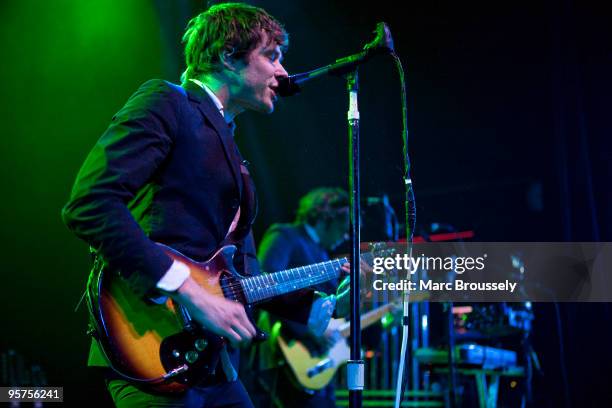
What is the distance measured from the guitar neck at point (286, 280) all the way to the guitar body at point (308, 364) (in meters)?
1.92

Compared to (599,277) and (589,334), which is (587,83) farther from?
(589,334)

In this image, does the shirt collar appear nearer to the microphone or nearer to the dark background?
the microphone

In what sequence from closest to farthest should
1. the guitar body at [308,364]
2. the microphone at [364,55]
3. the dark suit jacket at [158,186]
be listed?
1. the dark suit jacket at [158,186]
2. the microphone at [364,55]
3. the guitar body at [308,364]

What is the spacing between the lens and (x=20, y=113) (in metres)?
5.06

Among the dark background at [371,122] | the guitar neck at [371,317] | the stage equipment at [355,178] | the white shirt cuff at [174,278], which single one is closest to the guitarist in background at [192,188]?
the white shirt cuff at [174,278]

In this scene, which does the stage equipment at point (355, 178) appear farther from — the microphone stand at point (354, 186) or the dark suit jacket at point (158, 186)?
the dark suit jacket at point (158, 186)

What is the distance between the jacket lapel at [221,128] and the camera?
211 cm

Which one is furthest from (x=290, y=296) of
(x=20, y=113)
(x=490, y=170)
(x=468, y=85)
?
(x=20, y=113)

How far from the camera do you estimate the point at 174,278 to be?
1.74 m

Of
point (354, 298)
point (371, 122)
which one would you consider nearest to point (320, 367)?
point (371, 122)

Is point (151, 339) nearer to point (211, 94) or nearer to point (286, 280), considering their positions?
point (286, 280)

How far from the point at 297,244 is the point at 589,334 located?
6.80 ft

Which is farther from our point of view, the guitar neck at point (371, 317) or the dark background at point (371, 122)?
the guitar neck at point (371, 317)

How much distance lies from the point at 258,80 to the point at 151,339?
1.02 meters
